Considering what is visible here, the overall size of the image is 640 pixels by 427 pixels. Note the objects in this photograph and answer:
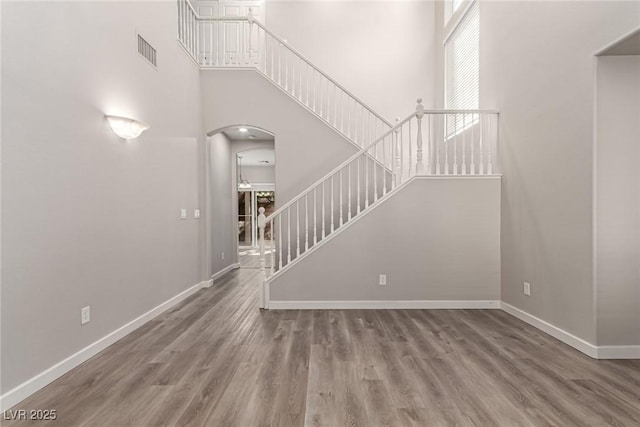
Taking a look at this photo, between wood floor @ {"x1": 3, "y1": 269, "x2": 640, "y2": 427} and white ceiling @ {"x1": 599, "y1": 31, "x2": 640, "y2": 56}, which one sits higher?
white ceiling @ {"x1": 599, "y1": 31, "x2": 640, "y2": 56}

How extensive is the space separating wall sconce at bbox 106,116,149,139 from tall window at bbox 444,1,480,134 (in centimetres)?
443

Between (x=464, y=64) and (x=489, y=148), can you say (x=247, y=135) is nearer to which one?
(x=464, y=64)

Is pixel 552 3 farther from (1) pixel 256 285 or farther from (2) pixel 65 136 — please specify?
(1) pixel 256 285

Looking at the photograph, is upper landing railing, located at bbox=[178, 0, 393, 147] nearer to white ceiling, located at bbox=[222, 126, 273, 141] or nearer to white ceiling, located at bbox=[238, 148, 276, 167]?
white ceiling, located at bbox=[222, 126, 273, 141]

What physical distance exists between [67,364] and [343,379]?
82.2 inches

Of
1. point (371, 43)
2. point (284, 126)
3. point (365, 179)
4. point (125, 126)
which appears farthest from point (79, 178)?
point (371, 43)

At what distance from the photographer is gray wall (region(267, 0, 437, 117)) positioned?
6695mm

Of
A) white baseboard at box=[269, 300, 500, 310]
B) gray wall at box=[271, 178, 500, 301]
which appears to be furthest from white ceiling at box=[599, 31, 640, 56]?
white baseboard at box=[269, 300, 500, 310]

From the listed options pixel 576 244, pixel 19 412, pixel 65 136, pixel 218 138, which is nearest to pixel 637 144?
pixel 576 244

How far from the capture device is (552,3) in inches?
128

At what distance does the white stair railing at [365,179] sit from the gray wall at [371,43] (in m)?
1.25

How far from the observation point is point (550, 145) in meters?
3.31

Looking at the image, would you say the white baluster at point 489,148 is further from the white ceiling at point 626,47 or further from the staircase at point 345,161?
the white ceiling at point 626,47

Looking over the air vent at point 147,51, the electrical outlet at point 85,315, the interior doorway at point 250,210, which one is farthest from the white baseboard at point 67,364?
the interior doorway at point 250,210
